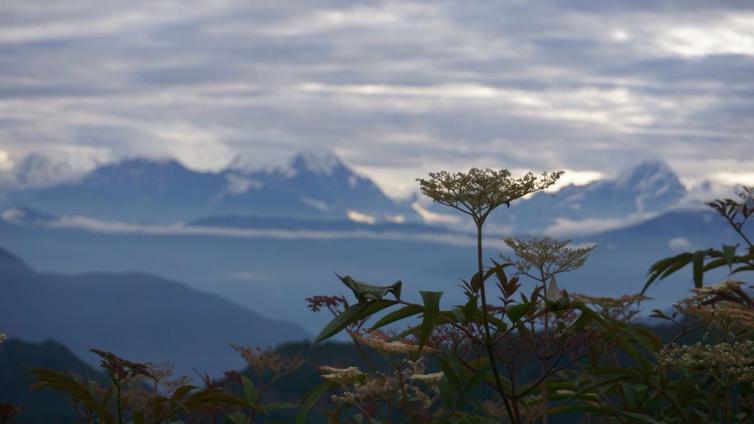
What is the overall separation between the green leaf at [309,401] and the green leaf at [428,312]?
43.4 inches

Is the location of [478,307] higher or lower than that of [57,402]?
higher

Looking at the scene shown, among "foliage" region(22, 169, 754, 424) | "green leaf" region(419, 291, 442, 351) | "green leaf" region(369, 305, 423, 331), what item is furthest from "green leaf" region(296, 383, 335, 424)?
"green leaf" region(419, 291, 442, 351)

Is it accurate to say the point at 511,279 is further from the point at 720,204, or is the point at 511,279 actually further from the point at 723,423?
the point at 720,204

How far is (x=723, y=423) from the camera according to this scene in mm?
5031

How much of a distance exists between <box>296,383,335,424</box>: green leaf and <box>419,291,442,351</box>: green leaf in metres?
1.10

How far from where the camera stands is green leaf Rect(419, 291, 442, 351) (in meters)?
4.06

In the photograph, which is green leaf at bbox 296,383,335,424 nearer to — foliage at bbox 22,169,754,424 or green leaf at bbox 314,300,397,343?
foliage at bbox 22,169,754,424

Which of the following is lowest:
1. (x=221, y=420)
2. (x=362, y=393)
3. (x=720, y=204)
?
(x=221, y=420)

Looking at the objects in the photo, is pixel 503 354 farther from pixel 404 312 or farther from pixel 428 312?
pixel 428 312

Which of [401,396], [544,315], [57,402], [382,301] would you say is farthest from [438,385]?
[57,402]

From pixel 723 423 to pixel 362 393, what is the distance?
6.17ft

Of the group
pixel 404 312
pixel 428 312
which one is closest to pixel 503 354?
pixel 404 312

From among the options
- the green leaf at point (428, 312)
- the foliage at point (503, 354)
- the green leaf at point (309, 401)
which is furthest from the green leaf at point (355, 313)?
the green leaf at point (309, 401)

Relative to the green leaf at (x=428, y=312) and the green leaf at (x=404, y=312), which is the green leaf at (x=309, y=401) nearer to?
the green leaf at (x=404, y=312)
